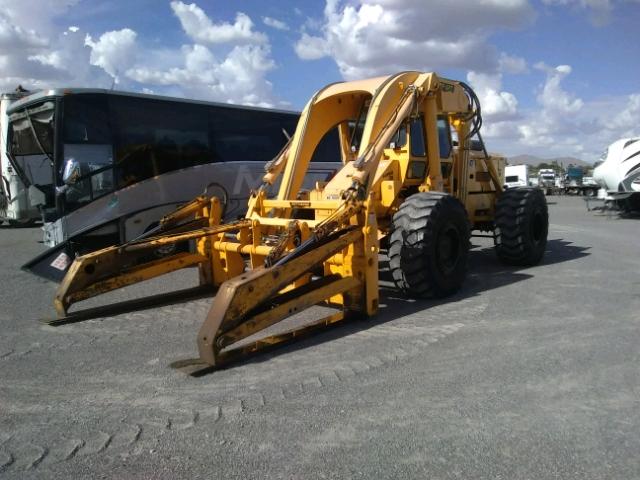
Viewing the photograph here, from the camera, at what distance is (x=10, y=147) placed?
11180 millimetres

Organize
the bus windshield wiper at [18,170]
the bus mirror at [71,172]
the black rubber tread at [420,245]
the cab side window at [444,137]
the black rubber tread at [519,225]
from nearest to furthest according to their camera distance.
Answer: the black rubber tread at [420,245] → the cab side window at [444,137] → the black rubber tread at [519,225] → the bus mirror at [71,172] → the bus windshield wiper at [18,170]

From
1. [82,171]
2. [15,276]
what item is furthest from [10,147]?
[15,276]

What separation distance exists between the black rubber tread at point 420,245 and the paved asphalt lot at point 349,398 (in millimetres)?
252

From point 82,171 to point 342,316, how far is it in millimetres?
6293

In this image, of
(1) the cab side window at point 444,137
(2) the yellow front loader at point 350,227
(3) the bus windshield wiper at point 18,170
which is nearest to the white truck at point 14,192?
(3) the bus windshield wiper at point 18,170

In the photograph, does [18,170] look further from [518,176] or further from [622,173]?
[518,176]

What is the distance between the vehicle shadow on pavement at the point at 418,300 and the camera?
531 cm

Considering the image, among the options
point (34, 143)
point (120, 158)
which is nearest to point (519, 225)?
point (120, 158)

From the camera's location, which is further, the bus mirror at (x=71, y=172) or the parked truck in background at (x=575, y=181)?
the parked truck in background at (x=575, y=181)

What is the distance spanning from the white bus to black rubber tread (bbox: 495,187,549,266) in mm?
4497

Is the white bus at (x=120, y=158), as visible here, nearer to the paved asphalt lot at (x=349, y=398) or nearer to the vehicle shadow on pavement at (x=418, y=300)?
the paved asphalt lot at (x=349, y=398)

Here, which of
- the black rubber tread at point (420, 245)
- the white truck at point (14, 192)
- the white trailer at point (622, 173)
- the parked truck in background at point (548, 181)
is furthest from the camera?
the parked truck in background at point (548, 181)

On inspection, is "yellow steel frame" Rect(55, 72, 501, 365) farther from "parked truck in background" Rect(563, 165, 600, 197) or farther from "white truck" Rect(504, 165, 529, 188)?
"parked truck in background" Rect(563, 165, 600, 197)

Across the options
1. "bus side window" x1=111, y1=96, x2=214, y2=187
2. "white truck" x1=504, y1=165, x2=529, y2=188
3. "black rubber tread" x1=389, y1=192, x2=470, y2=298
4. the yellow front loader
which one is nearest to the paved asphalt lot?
"black rubber tread" x1=389, y1=192, x2=470, y2=298
